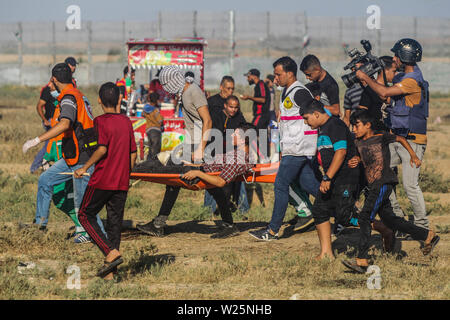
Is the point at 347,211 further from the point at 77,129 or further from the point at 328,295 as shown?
the point at 77,129

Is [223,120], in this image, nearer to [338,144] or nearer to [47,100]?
[338,144]

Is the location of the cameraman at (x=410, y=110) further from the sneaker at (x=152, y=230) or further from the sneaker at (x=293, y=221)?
the sneaker at (x=152, y=230)

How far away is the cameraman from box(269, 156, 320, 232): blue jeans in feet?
2.90

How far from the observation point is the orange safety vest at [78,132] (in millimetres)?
7281

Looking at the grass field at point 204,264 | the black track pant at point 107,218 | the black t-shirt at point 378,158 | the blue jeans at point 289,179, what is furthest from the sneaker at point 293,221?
the black track pant at point 107,218

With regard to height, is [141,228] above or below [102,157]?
below

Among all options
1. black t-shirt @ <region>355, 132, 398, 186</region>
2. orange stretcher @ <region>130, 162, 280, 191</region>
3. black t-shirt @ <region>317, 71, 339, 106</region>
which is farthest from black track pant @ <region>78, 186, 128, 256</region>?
black t-shirt @ <region>317, 71, 339, 106</region>

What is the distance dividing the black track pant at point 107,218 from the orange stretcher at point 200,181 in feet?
4.98

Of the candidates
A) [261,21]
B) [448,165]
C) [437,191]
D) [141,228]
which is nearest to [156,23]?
[261,21]

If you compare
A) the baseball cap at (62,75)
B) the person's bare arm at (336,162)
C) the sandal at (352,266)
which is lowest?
the sandal at (352,266)

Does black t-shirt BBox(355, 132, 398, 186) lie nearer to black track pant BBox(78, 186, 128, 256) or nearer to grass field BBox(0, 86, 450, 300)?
grass field BBox(0, 86, 450, 300)

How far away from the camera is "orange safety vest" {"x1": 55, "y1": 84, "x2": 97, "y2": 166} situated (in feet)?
23.9

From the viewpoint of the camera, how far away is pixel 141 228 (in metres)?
8.48
